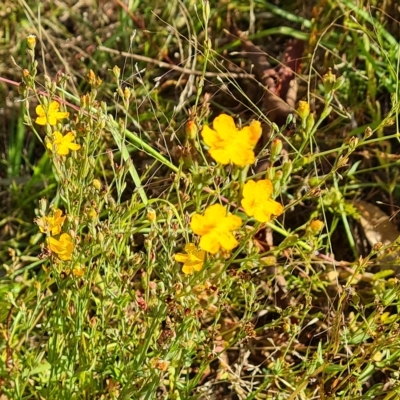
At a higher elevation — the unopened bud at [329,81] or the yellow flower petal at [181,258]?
the unopened bud at [329,81]

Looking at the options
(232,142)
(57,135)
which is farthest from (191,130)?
(57,135)

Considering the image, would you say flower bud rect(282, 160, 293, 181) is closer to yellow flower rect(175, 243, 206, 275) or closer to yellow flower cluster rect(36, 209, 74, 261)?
yellow flower rect(175, 243, 206, 275)

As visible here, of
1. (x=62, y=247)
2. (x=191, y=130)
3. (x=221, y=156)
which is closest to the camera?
(x=221, y=156)

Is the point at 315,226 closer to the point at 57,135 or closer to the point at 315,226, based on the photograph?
the point at 315,226

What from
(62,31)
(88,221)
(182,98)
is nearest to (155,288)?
(88,221)

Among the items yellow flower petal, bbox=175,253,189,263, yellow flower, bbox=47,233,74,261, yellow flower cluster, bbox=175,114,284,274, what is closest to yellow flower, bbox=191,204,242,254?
yellow flower cluster, bbox=175,114,284,274

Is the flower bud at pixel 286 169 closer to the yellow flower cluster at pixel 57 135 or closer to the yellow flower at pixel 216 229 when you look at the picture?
the yellow flower at pixel 216 229

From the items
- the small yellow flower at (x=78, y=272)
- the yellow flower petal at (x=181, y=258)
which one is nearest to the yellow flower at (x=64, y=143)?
the small yellow flower at (x=78, y=272)
